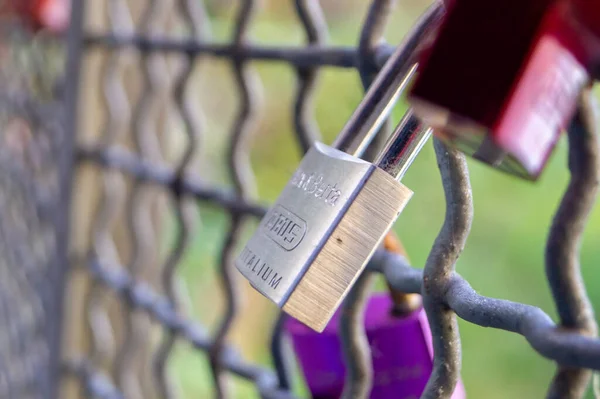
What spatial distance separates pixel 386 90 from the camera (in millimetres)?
268

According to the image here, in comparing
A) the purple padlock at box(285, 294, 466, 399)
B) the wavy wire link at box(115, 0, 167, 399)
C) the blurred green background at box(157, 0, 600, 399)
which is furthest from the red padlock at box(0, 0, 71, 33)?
the purple padlock at box(285, 294, 466, 399)

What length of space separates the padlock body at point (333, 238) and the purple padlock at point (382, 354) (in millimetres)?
123

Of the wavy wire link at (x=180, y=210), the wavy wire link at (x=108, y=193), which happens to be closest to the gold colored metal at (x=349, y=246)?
the wavy wire link at (x=180, y=210)

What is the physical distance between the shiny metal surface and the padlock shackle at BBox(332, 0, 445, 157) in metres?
0.02

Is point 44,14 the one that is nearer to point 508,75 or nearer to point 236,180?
point 236,180

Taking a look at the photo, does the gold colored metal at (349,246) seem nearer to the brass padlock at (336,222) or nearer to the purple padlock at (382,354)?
the brass padlock at (336,222)

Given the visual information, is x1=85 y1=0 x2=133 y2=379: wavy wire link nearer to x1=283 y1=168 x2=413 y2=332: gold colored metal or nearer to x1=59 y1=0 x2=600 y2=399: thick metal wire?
x1=59 y1=0 x2=600 y2=399: thick metal wire

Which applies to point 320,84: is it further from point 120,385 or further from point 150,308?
point 120,385

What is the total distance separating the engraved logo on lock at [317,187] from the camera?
0.81ft

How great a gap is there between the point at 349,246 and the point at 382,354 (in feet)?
0.54

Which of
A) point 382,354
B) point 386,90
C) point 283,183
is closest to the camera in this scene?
point 386,90

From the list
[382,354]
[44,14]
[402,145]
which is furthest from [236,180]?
[44,14]

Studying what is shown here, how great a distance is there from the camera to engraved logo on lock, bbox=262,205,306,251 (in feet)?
0.83

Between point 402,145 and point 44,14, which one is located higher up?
point 44,14
